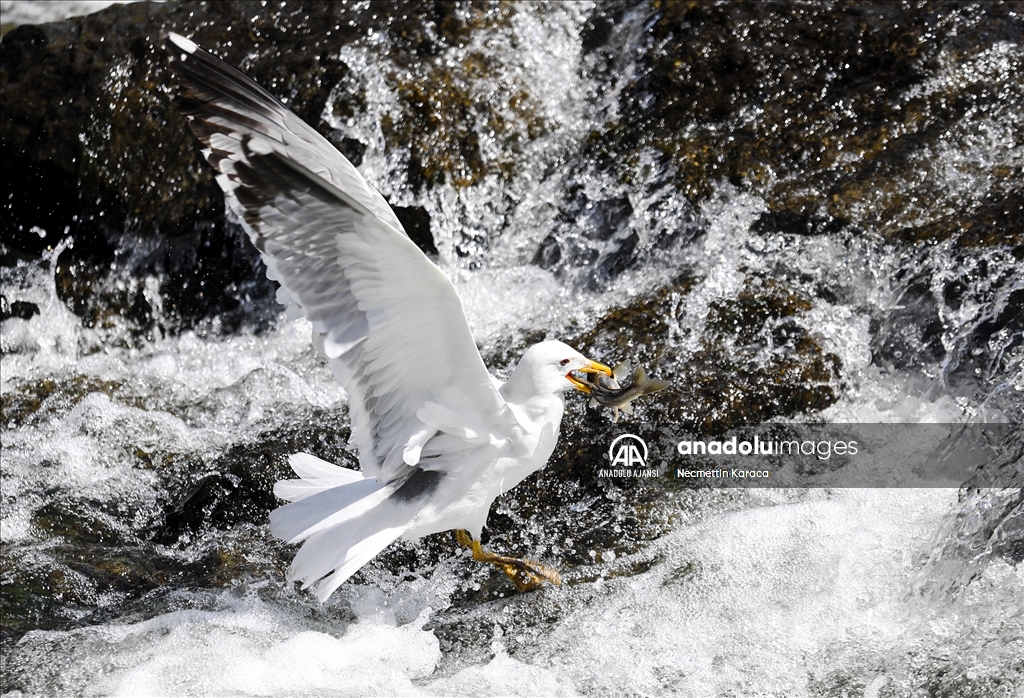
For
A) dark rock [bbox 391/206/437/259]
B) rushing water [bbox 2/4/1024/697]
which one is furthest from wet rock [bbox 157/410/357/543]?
dark rock [bbox 391/206/437/259]

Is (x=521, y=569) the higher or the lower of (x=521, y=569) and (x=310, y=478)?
the lower

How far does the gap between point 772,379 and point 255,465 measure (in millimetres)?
2247

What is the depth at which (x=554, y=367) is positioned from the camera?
12.1 ft

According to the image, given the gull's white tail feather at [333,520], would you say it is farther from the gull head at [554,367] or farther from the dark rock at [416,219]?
the dark rock at [416,219]

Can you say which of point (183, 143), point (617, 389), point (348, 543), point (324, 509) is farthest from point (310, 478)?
point (183, 143)

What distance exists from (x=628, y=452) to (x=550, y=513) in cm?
42

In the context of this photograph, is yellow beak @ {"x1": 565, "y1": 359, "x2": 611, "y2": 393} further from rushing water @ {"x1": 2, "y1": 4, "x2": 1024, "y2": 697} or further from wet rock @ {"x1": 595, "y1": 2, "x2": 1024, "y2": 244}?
wet rock @ {"x1": 595, "y1": 2, "x2": 1024, "y2": 244}

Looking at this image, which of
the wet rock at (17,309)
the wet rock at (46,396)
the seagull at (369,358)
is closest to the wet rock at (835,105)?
the seagull at (369,358)

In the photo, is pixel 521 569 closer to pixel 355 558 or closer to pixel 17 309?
pixel 355 558

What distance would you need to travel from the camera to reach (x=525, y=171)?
5953 mm

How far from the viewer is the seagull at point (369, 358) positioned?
3.05m

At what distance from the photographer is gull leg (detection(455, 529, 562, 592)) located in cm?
400

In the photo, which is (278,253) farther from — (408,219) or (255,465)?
(408,219)

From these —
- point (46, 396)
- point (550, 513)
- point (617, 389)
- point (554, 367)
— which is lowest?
point (550, 513)
